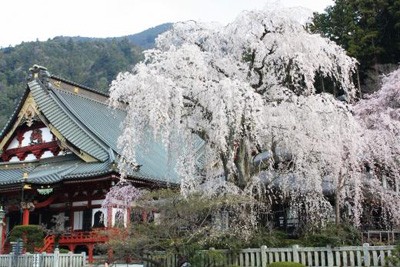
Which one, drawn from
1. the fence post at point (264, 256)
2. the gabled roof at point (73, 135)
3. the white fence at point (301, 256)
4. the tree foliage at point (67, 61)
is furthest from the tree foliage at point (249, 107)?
the tree foliage at point (67, 61)

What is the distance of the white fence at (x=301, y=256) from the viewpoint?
1268 cm

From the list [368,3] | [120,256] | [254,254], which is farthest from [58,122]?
[368,3]

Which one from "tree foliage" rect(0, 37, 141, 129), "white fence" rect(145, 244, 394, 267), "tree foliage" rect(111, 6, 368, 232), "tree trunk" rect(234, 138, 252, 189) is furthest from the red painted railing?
"tree foliage" rect(0, 37, 141, 129)

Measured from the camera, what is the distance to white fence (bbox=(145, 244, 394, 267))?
12680 millimetres

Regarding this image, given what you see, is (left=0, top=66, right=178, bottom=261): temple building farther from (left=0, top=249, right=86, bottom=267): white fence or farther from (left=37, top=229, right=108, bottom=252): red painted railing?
(left=0, top=249, right=86, bottom=267): white fence

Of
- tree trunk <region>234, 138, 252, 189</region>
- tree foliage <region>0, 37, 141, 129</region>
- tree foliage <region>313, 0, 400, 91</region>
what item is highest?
tree foliage <region>0, 37, 141, 129</region>

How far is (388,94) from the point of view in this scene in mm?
21359

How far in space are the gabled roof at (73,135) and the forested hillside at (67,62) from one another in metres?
39.0

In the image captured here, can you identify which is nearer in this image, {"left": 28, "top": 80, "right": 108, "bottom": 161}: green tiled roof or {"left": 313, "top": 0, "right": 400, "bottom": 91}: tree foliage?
{"left": 28, "top": 80, "right": 108, "bottom": 161}: green tiled roof

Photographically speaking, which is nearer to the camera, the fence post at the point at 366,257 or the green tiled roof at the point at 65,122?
the fence post at the point at 366,257

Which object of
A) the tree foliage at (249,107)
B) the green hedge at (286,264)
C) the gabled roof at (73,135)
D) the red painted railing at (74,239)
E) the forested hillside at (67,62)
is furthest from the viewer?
the forested hillside at (67,62)

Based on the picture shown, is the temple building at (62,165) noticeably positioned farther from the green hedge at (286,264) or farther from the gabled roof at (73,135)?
the green hedge at (286,264)

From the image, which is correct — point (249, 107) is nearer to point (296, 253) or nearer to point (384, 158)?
point (296, 253)

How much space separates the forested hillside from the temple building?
40401mm
